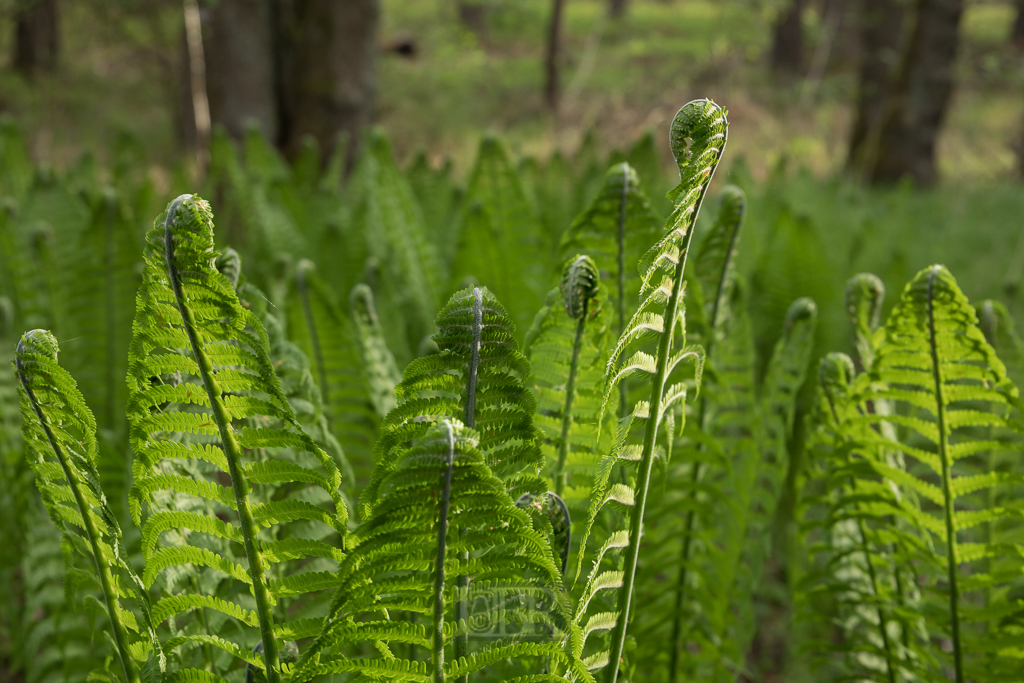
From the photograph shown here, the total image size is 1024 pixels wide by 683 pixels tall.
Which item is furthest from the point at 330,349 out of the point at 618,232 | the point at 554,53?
the point at 554,53

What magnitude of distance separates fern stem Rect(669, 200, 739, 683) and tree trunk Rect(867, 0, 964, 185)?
5542 mm

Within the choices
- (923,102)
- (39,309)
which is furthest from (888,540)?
(923,102)

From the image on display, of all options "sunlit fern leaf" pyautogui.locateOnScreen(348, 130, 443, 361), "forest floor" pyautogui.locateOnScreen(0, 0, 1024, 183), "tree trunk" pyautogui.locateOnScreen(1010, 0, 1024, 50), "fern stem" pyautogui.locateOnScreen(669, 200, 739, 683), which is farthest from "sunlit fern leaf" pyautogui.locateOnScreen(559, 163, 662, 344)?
"tree trunk" pyautogui.locateOnScreen(1010, 0, 1024, 50)

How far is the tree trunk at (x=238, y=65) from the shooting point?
10.9 feet

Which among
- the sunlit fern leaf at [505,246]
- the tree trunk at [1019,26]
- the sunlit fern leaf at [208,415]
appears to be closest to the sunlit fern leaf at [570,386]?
the sunlit fern leaf at [208,415]

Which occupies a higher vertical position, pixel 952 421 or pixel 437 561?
pixel 952 421

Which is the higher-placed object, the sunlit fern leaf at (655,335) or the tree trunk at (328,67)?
the tree trunk at (328,67)

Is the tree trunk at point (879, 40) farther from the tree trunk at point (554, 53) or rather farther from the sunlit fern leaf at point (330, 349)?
the sunlit fern leaf at point (330, 349)

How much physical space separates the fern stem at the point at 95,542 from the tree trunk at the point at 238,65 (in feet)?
10.1

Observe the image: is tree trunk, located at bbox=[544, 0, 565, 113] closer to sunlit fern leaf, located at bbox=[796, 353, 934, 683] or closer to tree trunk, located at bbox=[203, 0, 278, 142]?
tree trunk, located at bbox=[203, 0, 278, 142]

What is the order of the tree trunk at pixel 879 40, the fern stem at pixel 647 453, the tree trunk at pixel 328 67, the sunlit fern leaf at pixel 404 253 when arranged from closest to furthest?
the fern stem at pixel 647 453, the sunlit fern leaf at pixel 404 253, the tree trunk at pixel 328 67, the tree trunk at pixel 879 40

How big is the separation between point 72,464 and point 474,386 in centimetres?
28

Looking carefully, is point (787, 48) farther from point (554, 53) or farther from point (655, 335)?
point (655, 335)

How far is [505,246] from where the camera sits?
5.11ft
